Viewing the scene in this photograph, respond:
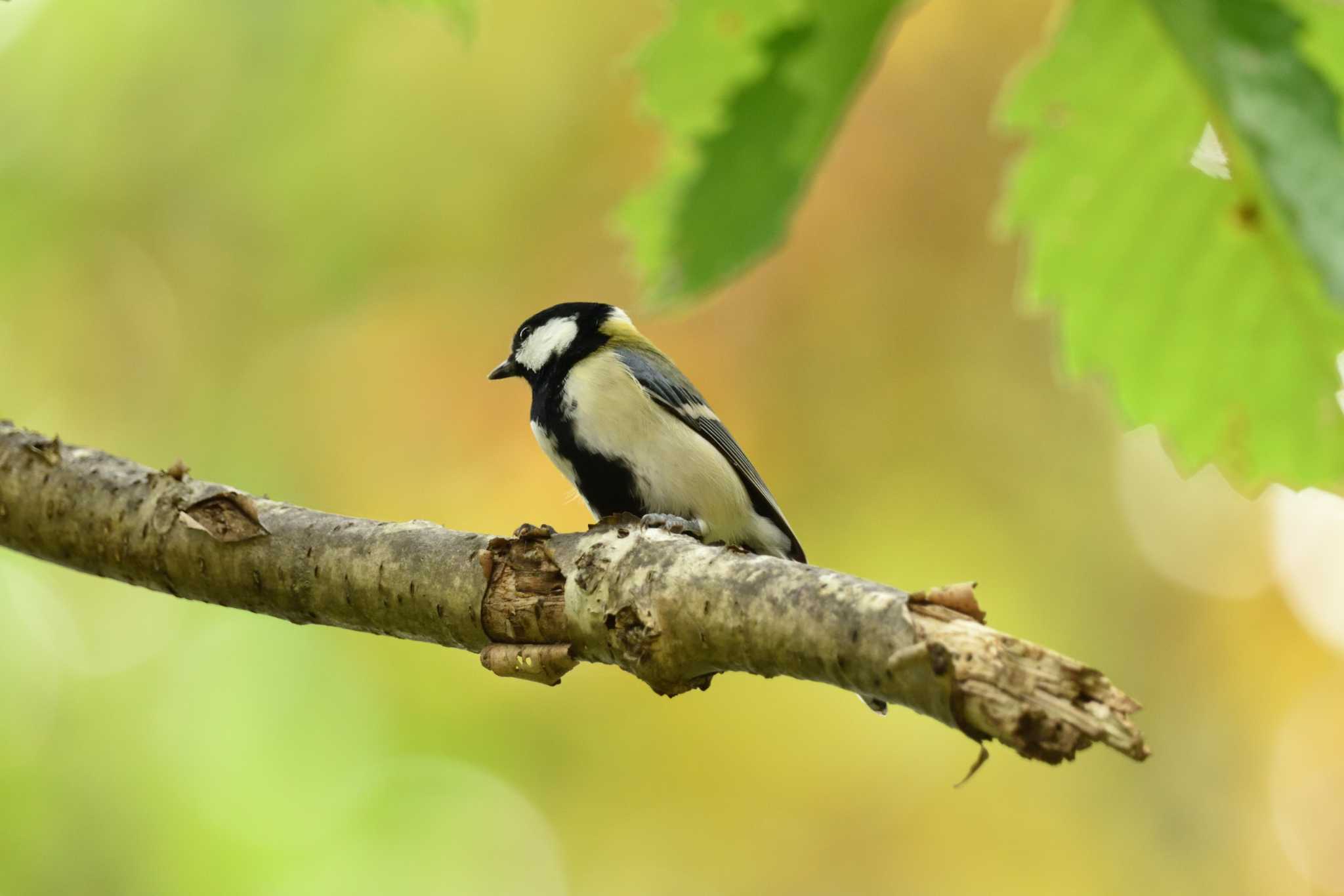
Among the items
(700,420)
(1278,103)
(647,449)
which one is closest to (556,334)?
(700,420)

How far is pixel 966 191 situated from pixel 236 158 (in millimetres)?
2925

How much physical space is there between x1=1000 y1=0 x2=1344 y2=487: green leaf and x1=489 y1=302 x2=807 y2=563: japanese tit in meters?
2.10

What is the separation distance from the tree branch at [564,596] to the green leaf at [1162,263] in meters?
0.28

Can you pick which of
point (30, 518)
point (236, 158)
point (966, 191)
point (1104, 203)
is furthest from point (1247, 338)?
point (236, 158)

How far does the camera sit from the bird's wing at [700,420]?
344 cm

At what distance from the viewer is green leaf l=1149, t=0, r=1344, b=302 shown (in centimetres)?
51

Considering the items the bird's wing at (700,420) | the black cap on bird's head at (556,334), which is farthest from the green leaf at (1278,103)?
the black cap on bird's head at (556,334)

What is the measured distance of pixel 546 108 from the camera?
15.9 feet

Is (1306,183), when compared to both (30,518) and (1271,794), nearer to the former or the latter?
(30,518)

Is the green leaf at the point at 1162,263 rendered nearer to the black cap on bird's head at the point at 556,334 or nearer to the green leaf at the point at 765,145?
the green leaf at the point at 765,145

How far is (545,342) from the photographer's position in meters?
3.85

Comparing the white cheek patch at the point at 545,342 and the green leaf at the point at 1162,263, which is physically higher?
the white cheek patch at the point at 545,342

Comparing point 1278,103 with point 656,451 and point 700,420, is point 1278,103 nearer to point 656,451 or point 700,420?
point 656,451

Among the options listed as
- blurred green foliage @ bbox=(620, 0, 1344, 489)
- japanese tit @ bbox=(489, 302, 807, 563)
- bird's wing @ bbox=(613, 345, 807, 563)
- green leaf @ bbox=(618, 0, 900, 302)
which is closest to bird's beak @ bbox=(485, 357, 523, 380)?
japanese tit @ bbox=(489, 302, 807, 563)
